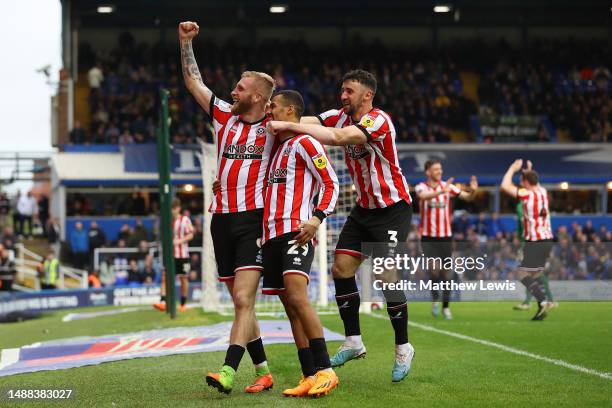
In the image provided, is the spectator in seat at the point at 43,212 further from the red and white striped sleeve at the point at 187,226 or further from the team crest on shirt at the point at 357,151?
the team crest on shirt at the point at 357,151

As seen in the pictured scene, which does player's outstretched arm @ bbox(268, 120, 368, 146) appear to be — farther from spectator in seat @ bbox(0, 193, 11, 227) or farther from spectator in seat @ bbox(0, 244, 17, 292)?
spectator in seat @ bbox(0, 193, 11, 227)

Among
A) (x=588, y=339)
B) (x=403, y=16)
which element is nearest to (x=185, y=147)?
(x=403, y=16)

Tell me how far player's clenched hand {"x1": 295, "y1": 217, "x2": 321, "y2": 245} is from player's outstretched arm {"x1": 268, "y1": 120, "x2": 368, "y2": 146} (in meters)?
0.60

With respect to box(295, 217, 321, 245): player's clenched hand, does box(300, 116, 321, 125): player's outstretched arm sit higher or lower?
higher

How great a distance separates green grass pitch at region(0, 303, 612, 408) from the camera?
6.57 m

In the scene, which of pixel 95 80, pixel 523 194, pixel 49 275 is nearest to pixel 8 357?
pixel 523 194

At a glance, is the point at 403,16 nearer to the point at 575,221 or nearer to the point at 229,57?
the point at 229,57

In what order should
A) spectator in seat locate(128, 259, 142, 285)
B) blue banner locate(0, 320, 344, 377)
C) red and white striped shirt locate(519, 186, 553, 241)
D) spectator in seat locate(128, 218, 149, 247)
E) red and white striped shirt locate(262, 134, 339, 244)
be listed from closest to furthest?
1. red and white striped shirt locate(262, 134, 339, 244)
2. blue banner locate(0, 320, 344, 377)
3. red and white striped shirt locate(519, 186, 553, 241)
4. spectator in seat locate(128, 259, 142, 285)
5. spectator in seat locate(128, 218, 149, 247)

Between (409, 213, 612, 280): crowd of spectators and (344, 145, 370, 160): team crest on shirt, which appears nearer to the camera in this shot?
(344, 145, 370, 160): team crest on shirt

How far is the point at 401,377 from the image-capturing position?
24.1 ft

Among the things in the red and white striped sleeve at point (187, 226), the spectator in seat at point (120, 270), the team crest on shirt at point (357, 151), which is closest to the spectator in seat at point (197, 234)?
the spectator in seat at point (120, 270)

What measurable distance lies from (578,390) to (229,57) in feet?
106

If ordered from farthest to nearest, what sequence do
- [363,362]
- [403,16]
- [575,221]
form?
[403,16], [575,221], [363,362]

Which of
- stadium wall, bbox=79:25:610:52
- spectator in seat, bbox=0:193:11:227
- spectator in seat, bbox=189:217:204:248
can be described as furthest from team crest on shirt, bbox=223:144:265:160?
stadium wall, bbox=79:25:610:52
